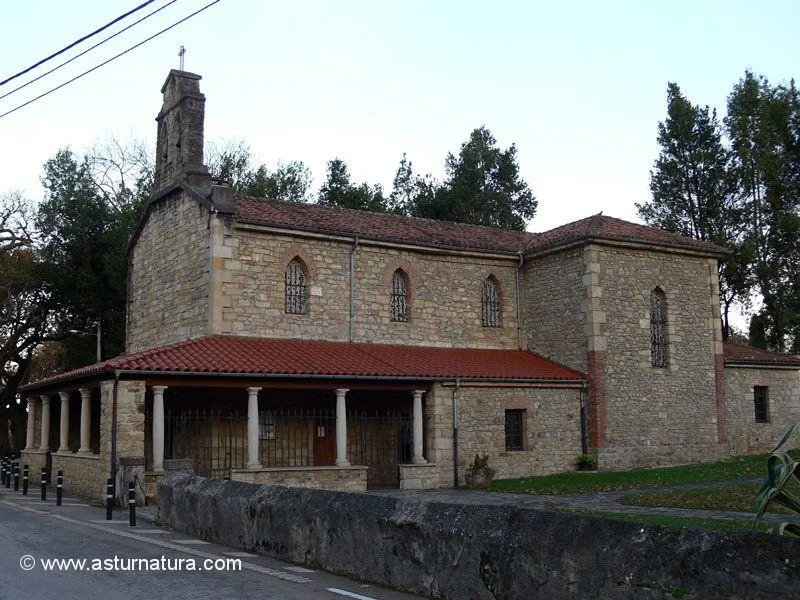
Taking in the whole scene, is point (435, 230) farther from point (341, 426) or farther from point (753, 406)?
point (753, 406)

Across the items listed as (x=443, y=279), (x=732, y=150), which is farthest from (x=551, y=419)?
(x=732, y=150)

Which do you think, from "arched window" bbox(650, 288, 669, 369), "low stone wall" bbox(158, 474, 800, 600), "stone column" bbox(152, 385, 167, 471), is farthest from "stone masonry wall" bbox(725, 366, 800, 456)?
"low stone wall" bbox(158, 474, 800, 600)

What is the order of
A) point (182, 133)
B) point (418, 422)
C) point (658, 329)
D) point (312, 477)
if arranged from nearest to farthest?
1. point (312, 477)
2. point (418, 422)
3. point (182, 133)
4. point (658, 329)

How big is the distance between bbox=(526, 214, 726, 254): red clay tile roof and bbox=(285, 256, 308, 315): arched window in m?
8.07

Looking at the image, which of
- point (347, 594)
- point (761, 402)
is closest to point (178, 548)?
point (347, 594)

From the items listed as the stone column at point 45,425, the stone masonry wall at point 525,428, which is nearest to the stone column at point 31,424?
the stone column at point 45,425

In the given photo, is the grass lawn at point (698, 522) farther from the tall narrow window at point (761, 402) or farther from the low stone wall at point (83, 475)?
the tall narrow window at point (761, 402)

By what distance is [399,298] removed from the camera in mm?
25766

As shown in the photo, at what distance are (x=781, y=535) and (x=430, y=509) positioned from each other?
3.76m

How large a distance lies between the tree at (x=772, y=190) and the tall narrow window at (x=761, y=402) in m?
8.50

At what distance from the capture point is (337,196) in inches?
1786

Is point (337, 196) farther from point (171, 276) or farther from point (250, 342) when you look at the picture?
point (250, 342)

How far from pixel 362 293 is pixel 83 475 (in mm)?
9235

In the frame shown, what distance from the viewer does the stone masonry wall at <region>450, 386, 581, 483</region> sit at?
23266 mm
